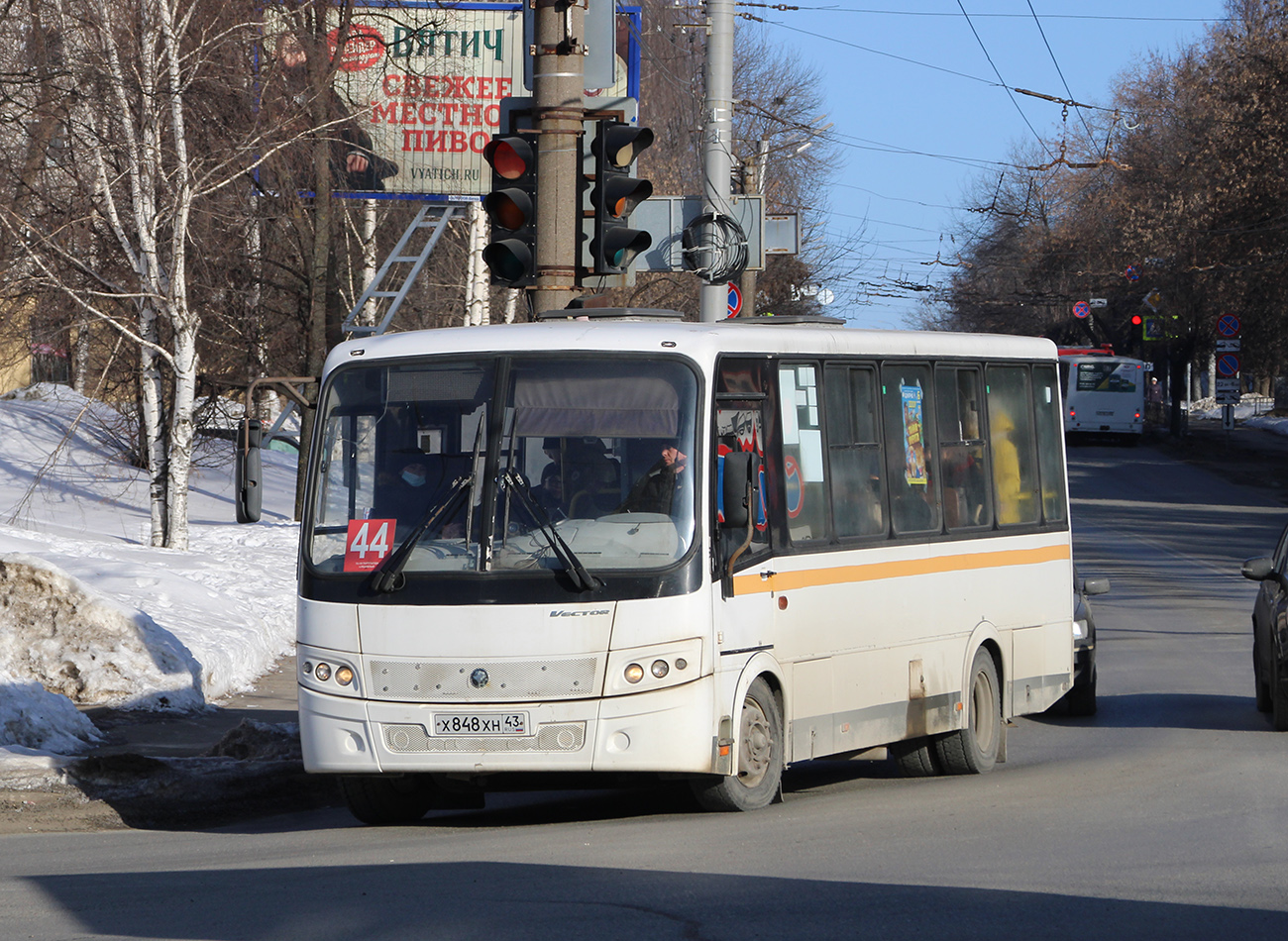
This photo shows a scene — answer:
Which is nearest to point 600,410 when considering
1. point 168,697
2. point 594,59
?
point 594,59

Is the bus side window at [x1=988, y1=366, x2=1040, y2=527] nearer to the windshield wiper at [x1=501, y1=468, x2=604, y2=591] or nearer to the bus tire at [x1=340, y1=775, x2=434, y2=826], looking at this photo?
the windshield wiper at [x1=501, y1=468, x2=604, y2=591]

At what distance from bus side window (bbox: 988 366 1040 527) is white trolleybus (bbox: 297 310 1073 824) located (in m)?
1.57

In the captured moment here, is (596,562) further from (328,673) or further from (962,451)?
(962,451)

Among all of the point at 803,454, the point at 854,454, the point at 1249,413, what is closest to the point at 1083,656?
the point at 854,454

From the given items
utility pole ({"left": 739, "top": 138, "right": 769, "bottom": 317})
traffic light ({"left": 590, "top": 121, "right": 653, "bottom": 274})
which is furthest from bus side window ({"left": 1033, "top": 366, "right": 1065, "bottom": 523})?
utility pole ({"left": 739, "top": 138, "right": 769, "bottom": 317})

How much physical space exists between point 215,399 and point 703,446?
69.3 feet

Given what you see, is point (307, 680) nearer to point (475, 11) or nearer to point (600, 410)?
point (600, 410)

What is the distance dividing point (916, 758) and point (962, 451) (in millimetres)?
1979

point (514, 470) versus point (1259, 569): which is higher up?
point (514, 470)

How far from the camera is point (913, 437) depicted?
10.5 metres

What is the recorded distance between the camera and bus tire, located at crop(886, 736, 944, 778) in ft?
36.2

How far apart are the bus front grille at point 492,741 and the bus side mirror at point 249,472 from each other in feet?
4.68

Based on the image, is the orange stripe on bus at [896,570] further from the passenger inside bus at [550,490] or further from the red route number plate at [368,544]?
the red route number plate at [368,544]

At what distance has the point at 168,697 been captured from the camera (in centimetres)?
1301
